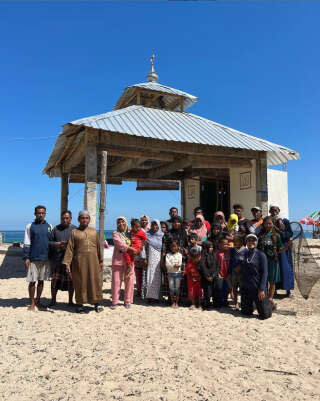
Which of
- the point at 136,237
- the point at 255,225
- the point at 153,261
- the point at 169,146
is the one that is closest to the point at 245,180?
the point at 169,146

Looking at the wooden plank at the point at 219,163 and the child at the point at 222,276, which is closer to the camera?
the child at the point at 222,276

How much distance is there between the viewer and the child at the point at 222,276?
17.0ft

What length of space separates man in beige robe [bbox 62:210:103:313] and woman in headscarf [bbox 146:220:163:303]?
91cm

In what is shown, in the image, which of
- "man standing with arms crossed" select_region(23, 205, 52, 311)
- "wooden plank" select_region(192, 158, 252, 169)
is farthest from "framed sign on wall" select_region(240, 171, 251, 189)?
"man standing with arms crossed" select_region(23, 205, 52, 311)

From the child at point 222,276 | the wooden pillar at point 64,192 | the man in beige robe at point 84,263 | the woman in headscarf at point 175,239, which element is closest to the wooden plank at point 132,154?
the woman in headscarf at point 175,239

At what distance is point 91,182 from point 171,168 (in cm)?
325

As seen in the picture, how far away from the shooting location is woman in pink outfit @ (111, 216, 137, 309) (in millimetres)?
5250

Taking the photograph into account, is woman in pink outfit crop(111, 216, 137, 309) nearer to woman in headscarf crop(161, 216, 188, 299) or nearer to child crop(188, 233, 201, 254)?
woman in headscarf crop(161, 216, 188, 299)

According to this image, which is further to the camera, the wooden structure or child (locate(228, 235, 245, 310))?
the wooden structure

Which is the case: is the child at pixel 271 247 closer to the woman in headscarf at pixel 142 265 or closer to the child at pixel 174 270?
the child at pixel 174 270

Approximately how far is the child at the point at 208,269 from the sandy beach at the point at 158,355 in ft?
1.03

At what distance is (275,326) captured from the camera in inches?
167

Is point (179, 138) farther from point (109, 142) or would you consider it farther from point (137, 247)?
point (137, 247)

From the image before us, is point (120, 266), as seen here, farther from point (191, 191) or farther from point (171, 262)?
point (191, 191)
